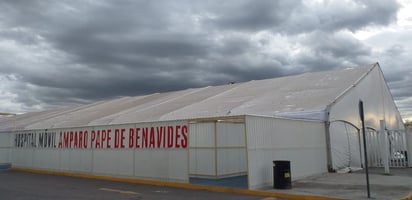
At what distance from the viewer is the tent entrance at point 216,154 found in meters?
14.8

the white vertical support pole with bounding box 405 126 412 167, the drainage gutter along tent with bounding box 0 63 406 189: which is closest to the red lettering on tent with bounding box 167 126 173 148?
the drainage gutter along tent with bounding box 0 63 406 189

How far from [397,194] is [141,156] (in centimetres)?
1055

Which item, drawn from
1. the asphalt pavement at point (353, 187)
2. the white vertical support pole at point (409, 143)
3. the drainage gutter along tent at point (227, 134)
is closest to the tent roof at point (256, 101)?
the drainage gutter along tent at point (227, 134)

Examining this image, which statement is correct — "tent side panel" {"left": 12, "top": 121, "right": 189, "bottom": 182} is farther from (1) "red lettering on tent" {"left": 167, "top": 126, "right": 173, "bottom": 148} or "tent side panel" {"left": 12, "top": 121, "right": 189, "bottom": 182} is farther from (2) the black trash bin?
(2) the black trash bin

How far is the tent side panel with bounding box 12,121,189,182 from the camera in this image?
15.8m

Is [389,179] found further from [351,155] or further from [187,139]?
[187,139]

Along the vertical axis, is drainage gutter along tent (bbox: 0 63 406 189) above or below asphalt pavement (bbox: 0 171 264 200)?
above

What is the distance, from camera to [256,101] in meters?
22.0

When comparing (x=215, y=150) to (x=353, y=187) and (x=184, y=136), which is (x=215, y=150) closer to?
(x=184, y=136)

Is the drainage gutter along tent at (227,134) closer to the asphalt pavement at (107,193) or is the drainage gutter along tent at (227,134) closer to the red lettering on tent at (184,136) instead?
the red lettering on tent at (184,136)

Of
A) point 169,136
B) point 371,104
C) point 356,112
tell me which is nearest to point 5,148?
point 169,136

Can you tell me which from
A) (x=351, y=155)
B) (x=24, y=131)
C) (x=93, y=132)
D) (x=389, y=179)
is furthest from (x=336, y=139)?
(x=24, y=131)

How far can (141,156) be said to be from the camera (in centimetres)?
1714

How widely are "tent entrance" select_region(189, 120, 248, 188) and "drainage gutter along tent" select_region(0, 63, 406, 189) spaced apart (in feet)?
0.14
